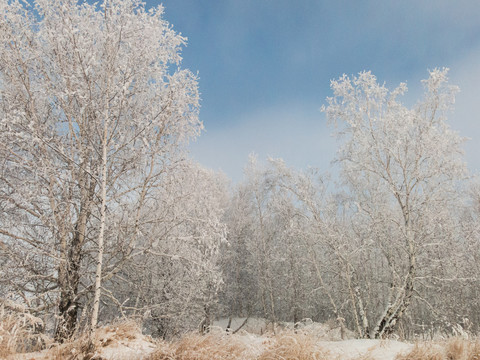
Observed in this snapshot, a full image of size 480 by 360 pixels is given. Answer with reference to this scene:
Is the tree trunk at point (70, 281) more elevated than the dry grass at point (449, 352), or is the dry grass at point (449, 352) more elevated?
the tree trunk at point (70, 281)

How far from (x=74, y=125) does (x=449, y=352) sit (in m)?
7.56

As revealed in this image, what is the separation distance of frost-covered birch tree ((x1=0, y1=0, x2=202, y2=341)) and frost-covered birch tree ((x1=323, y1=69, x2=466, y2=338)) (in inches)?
199

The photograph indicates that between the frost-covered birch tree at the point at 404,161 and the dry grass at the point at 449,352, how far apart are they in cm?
362

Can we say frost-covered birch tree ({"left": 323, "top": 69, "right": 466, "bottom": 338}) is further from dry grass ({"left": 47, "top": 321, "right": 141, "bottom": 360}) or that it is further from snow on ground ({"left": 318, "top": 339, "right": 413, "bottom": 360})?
dry grass ({"left": 47, "top": 321, "right": 141, "bottom": 360})

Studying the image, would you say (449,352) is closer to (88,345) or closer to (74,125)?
(88,345)

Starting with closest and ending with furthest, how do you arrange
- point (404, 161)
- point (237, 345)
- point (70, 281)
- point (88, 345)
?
1. point (88, 345)
2. point (237, 345)
3. point (70, 281)
4. point (404, 161)

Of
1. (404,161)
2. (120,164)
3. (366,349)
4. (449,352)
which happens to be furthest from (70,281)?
(404,161)

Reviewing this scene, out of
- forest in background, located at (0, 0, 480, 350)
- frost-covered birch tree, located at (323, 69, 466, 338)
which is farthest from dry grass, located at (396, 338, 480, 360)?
frost-covered birch tree, located at (323, 69, 466, 338)

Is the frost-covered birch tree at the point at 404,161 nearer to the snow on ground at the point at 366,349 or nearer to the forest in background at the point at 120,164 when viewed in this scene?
the forest in background at the point at 120,164

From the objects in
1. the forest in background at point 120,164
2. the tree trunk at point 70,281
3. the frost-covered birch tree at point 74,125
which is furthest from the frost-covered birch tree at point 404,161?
the tree trunk at point 70,281

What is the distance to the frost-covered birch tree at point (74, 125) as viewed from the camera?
531 cm

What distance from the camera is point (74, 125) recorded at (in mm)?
6391

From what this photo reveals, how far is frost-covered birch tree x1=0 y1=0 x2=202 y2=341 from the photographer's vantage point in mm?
5312

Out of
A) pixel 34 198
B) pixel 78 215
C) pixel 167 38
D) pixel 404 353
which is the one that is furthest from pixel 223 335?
pixel 167 38
